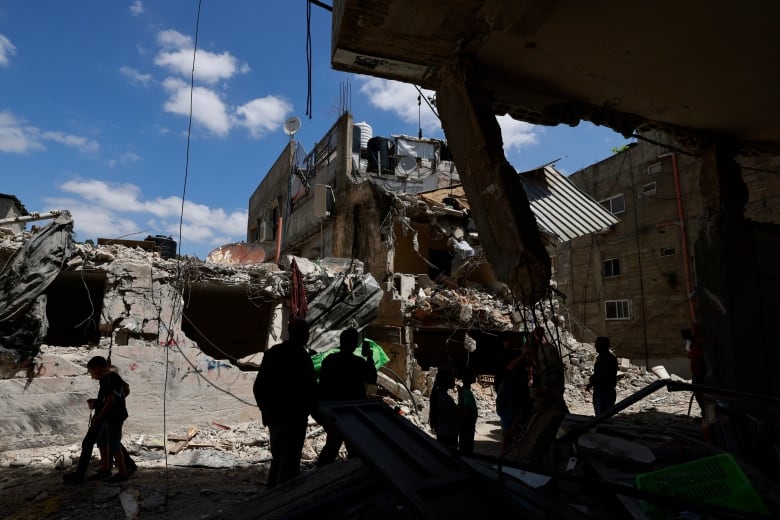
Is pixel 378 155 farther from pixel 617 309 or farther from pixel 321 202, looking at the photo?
pixel 617 309

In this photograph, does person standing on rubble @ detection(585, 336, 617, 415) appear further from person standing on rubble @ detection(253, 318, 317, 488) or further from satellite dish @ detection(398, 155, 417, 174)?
satellite dish @ detection(398, 155, 417, 174)

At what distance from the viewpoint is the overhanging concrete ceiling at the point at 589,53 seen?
3.92 meters

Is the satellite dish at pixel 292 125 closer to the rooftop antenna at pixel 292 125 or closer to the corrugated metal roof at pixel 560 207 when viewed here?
the rooftop antenna at pixel 292 125

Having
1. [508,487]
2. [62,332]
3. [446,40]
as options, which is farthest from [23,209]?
[508,487]

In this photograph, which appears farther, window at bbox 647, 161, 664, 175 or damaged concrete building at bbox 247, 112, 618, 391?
window at bbox 647, 161, 664, 175

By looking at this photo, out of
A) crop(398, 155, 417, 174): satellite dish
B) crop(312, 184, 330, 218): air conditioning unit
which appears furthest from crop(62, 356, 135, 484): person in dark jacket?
crop(398, 155, 417, 174): satellite dish

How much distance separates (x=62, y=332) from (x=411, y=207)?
9147 mm

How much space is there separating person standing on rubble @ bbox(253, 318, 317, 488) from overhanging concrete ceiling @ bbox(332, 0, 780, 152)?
10.0 ft

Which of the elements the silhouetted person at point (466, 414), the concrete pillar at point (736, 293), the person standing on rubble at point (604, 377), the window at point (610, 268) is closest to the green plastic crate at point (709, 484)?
the silhouetted person at point (466, 414)

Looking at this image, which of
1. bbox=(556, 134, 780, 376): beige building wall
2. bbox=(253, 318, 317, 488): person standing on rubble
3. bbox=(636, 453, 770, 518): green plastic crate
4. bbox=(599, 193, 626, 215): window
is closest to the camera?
bbox=(636, 453, 770, 518): green plastic crate

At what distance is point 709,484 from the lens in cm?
202

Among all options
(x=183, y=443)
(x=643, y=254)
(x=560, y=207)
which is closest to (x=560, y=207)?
(x=560, y=207)

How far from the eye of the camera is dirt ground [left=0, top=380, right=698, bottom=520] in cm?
421

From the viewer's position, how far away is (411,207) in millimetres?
12797
